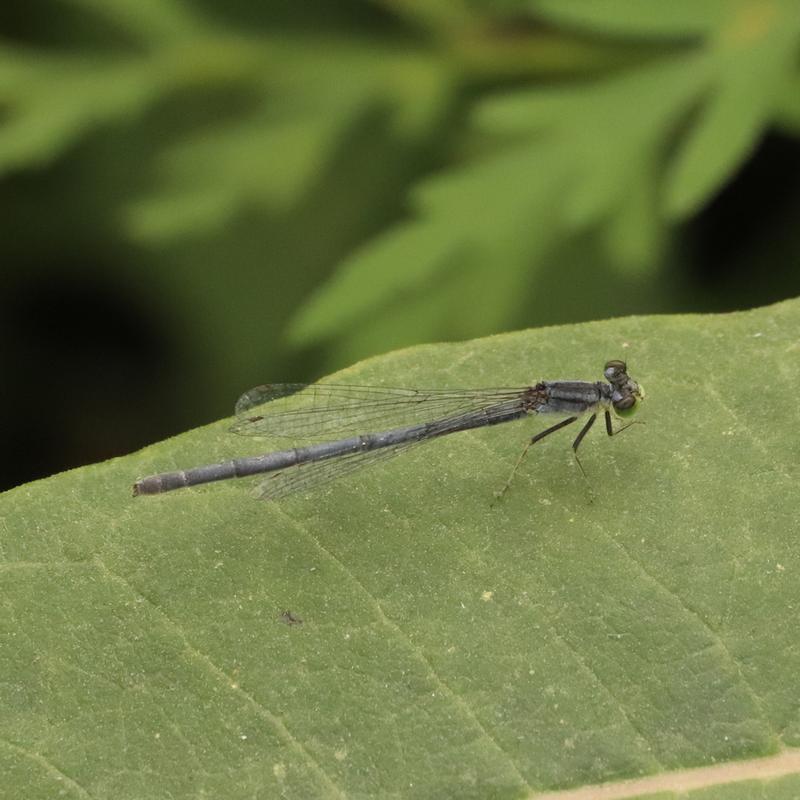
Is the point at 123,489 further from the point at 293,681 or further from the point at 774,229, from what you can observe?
the point at 774,229

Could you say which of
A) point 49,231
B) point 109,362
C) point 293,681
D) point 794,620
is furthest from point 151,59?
point 794,620

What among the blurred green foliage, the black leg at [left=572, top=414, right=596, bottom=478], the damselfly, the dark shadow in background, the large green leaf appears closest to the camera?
the large green leaf

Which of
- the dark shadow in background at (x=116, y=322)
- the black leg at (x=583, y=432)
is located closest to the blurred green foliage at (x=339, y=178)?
the dark shadow in background at (x=116, y=322)

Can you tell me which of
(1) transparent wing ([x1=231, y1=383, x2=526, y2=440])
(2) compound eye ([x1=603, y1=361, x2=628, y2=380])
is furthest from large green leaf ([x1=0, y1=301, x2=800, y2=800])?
(1) transparent wing ([x1=231, y1=383, x2=526, y2=440])

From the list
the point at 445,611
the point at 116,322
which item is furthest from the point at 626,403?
the point at 116,322

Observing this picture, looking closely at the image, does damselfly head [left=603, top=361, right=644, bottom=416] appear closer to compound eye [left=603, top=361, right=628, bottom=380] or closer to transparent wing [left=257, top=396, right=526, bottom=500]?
compound eye [left=603, top=361, right=628, bottom=380]

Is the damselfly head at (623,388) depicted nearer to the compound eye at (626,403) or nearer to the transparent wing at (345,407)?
the compound eye at (626,403)
